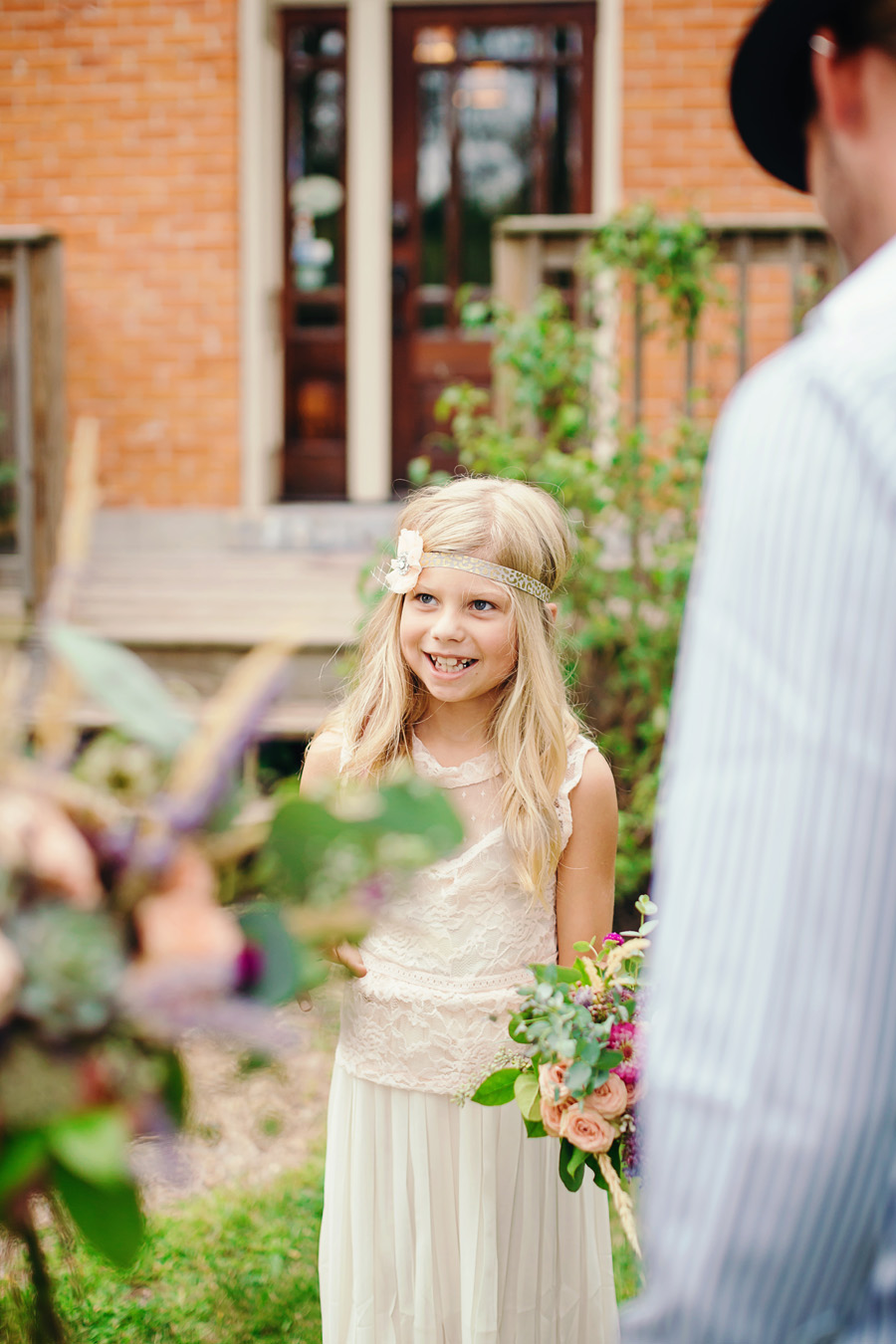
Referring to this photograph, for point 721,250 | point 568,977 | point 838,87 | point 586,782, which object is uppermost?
point 721,250

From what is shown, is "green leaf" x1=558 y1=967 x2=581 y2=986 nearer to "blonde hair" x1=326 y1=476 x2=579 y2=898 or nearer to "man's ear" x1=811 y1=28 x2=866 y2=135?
"blonde hair" x1=326 y1=476 x2=579 y2=898

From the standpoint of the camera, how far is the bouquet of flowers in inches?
61.3

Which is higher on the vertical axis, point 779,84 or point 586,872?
point 779,84

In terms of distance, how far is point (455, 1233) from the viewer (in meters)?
2.15

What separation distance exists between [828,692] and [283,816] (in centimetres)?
40

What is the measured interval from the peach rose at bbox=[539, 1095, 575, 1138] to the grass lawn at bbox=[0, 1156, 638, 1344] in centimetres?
137

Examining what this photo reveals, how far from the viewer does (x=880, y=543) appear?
0.75 meters

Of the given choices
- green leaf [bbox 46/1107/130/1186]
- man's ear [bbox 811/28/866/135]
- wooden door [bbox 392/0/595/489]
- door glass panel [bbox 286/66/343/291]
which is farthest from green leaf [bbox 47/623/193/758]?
door glass panel [bbox 286/66/343/291]

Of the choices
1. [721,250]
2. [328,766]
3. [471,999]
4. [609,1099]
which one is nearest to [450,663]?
[328,766]

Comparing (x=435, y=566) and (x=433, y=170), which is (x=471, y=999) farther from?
(x=433, y=170)

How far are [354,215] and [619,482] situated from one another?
3624 mm

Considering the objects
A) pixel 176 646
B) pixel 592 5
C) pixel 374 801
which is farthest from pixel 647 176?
pixel 374 801

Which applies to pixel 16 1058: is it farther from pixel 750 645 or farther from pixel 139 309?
pixel 139 309

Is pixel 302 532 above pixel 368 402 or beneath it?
beneath
